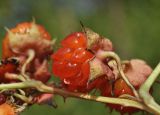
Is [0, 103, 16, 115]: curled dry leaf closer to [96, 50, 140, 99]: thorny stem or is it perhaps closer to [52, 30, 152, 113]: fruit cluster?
[52, 30, 152, 113]: fruit cluster

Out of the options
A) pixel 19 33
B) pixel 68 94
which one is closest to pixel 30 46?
pixel 19 33

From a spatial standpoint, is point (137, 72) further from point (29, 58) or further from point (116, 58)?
point (29, 58)

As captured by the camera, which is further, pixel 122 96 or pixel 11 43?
pixel 11 43

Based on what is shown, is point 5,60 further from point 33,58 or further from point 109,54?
point 109,54

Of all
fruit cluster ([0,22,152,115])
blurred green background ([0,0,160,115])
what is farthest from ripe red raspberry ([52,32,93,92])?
blurred green background ([0,0,160,115])

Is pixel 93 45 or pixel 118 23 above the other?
pixel 118 23

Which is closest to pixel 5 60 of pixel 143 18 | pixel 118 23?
pixel 143 18
